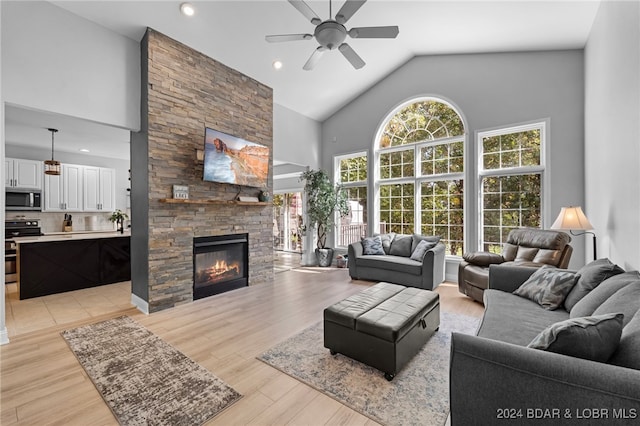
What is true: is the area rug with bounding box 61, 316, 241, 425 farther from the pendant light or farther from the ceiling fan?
the pendant light

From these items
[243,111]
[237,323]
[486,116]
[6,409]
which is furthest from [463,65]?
[6,409]

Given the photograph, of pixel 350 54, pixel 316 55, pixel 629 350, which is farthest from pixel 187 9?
pixel 629 350

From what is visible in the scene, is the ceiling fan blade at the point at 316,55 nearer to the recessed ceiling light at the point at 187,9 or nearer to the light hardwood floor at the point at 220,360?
the recessed ceiling light at the point at 187,9

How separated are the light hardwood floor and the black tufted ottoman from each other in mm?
455

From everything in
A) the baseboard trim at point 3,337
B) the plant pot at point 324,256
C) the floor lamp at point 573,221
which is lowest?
the baseboard trim at point 3,337

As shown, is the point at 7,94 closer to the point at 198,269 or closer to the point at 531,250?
the point at 198,269

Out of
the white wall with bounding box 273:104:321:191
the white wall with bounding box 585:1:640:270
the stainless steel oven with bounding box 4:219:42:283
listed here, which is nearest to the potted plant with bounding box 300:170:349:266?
the white wall with bounding box 273:104:321:191

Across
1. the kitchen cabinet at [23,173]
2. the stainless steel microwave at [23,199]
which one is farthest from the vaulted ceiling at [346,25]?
the stainless steel microwave at [23,199]

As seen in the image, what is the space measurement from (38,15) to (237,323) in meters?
3.93

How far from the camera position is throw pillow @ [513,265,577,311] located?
225 centimetres

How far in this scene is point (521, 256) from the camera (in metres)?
3.71

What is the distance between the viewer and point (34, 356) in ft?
8.18

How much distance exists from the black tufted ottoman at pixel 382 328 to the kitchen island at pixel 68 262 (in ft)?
14.5

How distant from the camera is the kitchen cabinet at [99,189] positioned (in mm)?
6664
